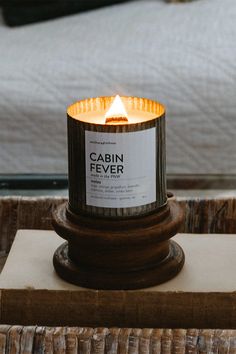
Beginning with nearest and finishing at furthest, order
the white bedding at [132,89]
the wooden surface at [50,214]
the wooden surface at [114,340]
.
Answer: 1. the wooden surface at [114,340]
2. the wooden surface at [50,214]
3. the white bedding at [132,89]

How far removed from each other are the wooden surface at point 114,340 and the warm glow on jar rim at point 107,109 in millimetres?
168

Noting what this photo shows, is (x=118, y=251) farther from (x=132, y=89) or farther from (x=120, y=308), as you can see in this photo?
(x=132, y=89)

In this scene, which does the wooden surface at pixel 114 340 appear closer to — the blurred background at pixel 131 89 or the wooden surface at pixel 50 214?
the wooden surface at pixel 50 214

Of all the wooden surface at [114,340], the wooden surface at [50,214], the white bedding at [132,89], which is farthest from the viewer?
the white bedding at [132,89]

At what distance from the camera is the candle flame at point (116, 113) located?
0.66 metres

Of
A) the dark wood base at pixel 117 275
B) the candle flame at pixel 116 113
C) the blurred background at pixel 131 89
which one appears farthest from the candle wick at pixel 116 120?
the blurred background at pixel 131 89

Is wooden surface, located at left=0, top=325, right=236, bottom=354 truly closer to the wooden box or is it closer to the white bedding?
the wooden box

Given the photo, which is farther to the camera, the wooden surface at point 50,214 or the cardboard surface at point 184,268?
the wooden surface at point 50,214

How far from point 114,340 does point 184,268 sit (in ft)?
0.37

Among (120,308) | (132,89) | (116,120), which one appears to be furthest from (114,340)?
(132,89)

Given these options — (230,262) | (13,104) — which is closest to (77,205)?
(230,262)

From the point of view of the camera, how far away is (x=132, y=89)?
1.41m

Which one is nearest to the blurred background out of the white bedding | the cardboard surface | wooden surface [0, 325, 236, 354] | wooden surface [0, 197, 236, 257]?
the white bedding

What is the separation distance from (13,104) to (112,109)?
785 mm
